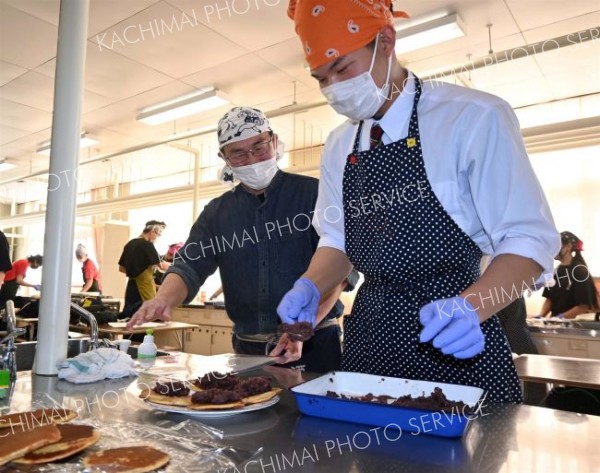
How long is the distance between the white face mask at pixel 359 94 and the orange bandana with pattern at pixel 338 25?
0.06 metres

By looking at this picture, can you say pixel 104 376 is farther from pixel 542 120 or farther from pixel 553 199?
pixel 542 120

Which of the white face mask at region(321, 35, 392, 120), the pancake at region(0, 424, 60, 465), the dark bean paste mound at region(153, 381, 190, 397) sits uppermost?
the white face mask at region(321, 35, 392, 120)

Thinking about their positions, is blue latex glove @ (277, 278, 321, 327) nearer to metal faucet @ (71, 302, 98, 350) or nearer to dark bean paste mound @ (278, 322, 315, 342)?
dark bean paste mound @ (278, 322, 315, 342)

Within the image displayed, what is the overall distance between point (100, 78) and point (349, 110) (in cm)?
491

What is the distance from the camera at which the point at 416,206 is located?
4.27 feet

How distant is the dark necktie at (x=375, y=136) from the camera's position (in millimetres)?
1455

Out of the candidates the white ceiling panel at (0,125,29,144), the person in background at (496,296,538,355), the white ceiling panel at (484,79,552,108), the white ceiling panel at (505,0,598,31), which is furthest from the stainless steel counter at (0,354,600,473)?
the white ceiling panel at (0,125,29,144)

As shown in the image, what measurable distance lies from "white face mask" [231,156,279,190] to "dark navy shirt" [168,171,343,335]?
1.5 inches

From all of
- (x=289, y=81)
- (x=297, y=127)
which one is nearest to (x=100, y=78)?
(x=289, y=81)

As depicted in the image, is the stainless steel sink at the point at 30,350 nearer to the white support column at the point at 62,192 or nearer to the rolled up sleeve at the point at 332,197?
the white support column at the point at 62,192

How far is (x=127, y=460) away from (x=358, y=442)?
1.36 ft

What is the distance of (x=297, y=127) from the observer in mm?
7266

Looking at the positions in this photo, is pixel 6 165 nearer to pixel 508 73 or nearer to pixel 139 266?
pixel 139 266

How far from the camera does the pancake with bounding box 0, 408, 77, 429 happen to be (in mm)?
1014
